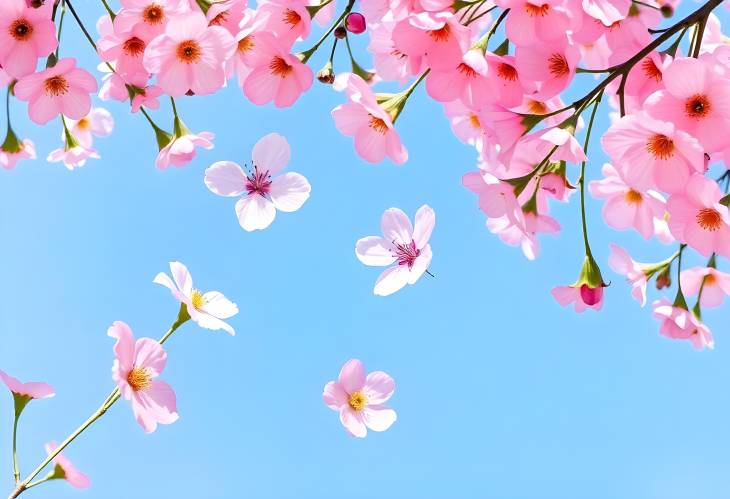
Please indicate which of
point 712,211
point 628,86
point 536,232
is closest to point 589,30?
point 628,86

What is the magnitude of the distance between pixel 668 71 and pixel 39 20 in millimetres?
1948

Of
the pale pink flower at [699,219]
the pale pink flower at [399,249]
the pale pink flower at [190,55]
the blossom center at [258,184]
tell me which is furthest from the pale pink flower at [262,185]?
the pale pink flower at [699,219]

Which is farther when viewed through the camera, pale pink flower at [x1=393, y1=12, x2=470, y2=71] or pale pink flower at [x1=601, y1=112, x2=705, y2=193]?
pale pink flower at [x1=393, y1=12, x2=470, y2=71]

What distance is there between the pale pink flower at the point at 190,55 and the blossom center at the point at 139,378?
0.87 metres

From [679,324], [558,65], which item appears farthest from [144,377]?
[679,324]

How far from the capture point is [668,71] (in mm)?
1841

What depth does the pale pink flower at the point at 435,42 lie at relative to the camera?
80.2 inches

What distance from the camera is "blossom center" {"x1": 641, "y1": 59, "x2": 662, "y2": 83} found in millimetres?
2250

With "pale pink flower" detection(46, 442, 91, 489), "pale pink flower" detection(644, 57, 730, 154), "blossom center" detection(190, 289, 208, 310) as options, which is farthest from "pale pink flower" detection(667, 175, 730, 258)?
"pale pink flower" detection(46, 442, 91, 489)

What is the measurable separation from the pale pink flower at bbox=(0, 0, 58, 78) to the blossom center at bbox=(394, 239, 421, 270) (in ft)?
4.54

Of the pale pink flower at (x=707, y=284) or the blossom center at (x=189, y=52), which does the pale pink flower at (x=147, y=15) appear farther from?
the pale pink flower at (x=707, y=284)

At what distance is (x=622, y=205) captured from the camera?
283cm

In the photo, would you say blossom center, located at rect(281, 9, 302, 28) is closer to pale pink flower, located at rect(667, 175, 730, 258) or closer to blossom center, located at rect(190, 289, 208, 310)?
blossom center, located at rect(190, 289, 208, 310)

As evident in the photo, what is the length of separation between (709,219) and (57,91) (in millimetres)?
2207
